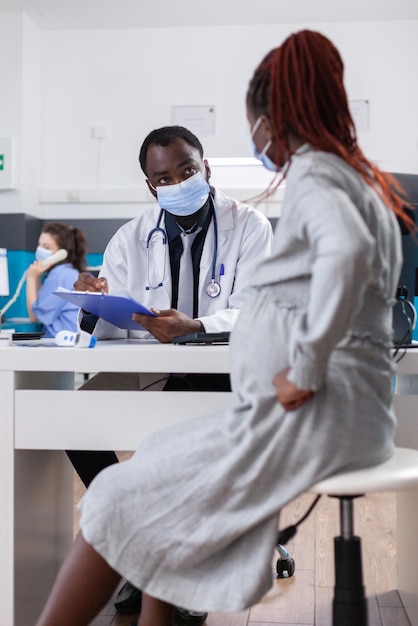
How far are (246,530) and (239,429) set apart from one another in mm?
139

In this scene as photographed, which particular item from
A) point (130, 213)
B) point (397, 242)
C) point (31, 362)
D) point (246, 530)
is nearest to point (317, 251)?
point (397, 242)

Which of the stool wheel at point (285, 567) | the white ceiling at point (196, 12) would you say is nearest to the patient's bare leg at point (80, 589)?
the stool wheel at point (285, 567)

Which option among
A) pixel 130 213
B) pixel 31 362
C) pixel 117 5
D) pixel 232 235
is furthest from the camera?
pixel 130 213

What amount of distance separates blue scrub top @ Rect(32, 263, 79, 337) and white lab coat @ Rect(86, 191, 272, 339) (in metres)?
2.62

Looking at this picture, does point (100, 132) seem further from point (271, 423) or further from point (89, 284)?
point (271, 423)

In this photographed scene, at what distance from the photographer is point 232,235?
7.08 ft

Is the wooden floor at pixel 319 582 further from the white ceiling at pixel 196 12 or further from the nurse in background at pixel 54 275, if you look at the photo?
the white ceiling at pixel 196 12

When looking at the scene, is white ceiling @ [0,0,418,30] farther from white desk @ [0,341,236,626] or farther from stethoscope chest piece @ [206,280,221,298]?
white desk @ [0,341,236,626]

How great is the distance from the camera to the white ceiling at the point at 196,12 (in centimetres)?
491

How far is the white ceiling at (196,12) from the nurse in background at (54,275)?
136 cm

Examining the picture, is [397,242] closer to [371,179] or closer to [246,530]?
[371,179]

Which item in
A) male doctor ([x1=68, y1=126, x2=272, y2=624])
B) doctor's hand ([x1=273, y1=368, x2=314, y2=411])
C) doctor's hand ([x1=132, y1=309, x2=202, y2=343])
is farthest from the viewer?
male doctor ([x1=68, y1=126, x2=272, y2=624])

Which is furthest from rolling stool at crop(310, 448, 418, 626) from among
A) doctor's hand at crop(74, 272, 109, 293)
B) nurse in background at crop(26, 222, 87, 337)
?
nurse in background at crop(26, 222, 87, 337)

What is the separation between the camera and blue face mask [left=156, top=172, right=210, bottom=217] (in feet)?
6.72
